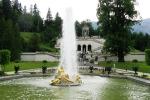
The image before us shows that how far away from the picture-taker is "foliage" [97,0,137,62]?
234 ft

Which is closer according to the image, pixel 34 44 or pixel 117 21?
pixel 117 21

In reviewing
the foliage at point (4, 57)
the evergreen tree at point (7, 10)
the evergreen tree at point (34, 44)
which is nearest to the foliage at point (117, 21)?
the foliage at point (4, 57)

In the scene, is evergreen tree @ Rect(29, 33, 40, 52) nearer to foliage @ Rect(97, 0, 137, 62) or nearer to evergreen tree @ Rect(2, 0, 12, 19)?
evergreen tree @ Rect(2, 0, 12, 19)

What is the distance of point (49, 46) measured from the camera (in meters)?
122

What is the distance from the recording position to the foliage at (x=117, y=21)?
234ft

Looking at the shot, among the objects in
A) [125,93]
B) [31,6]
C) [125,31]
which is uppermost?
[31,6]

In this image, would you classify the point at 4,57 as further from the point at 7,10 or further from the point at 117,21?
the point at 7,10

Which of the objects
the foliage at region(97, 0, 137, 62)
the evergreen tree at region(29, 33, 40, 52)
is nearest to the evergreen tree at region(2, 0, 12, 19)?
the evergreen tree at region(29, 33, 40, 52)

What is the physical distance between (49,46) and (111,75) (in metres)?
75.5

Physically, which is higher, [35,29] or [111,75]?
[35,29]

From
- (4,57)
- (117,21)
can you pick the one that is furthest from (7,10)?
(4,57)

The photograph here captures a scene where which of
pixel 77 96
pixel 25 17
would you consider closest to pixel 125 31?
pixel 77 96

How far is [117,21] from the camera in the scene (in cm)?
7256

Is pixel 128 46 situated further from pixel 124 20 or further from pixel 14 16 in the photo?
pixel 14 16
